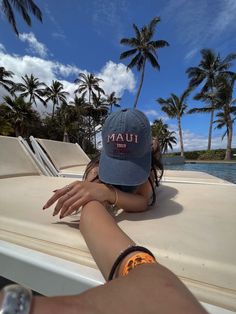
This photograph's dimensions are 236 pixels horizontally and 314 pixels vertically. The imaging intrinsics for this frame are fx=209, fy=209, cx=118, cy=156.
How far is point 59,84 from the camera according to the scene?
2598cm

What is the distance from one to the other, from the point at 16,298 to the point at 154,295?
186mm

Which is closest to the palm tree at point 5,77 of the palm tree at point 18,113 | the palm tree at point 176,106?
the palm tree at point 18,113

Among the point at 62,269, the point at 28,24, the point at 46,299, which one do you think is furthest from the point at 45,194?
the point at 28,24

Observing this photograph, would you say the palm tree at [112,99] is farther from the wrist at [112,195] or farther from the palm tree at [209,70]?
the wrist at [112,195]

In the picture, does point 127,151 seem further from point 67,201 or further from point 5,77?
point 5,77

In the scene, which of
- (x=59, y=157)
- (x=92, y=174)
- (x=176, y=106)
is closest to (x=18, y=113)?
(x=176, y=106)

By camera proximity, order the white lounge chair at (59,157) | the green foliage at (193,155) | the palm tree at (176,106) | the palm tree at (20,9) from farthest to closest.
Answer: the green foliage at (193,155)
the palm tree at (176,106)
the palm tree at (20,9)
the white lounge chair at (59,157)

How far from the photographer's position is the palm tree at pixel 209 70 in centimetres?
1833

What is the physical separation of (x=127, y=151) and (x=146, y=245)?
1.14 ft

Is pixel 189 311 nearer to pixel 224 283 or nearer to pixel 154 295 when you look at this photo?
pixel 154 295

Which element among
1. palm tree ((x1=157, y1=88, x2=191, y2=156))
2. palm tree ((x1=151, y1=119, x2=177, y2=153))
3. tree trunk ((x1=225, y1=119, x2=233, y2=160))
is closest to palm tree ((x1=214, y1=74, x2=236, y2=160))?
tree trunk ((x1=225, y1=119, x2=233, y2=160))

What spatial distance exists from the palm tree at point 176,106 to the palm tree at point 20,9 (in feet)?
41.7

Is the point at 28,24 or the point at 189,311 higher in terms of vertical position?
the point at 28,24

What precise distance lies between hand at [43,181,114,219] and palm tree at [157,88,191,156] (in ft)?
65.5
